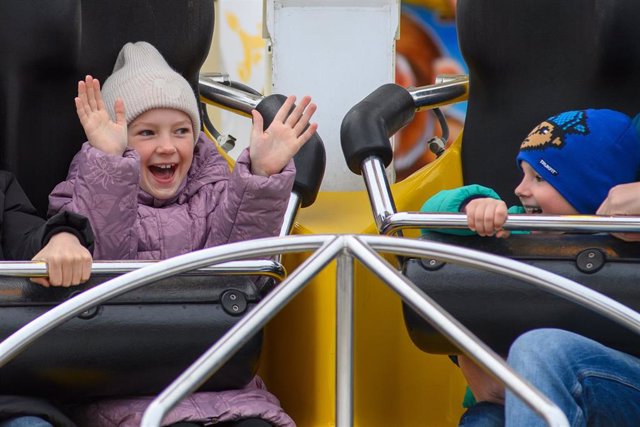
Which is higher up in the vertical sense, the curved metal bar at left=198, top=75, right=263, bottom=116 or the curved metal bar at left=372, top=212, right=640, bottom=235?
the curved metal bar at left=198, top=75, right=263, bottom=116

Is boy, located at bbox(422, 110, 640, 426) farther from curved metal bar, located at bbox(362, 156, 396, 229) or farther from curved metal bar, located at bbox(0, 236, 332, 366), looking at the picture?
curved metal bar, located at bbox(0, 236, 332, 366)

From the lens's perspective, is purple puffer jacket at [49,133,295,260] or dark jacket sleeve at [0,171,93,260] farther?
purple puffer jacket at [49,133,295,260]

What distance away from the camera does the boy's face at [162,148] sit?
2.10 m

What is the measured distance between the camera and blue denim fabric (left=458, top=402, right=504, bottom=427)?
5.96ft

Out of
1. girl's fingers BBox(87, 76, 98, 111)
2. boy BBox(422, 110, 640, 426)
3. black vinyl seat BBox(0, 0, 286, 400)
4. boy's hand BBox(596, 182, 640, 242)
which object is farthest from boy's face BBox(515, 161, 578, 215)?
girl's fingers BBox(87, 76, 98, 111)

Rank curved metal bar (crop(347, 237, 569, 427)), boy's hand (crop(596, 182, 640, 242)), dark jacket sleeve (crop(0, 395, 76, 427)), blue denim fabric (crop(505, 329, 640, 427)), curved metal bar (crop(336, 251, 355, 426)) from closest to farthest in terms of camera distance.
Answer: curved metal bar (crop(347, 237, 569, 427)), curved metal bar (crop(336, 251, 355, 426)), blue denim fabric (crop(505, 329, 640, 427)), dark jacket sleeve (crop(0, 395, 76, 427)), boy's hand (crop(596, 182, 640, 242))

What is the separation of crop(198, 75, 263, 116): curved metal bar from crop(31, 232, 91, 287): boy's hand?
0.76 m

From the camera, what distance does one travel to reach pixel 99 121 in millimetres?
1982

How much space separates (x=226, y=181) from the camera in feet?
7.10

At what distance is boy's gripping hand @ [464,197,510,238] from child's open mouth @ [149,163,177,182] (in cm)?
52

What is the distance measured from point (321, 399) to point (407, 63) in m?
3.13

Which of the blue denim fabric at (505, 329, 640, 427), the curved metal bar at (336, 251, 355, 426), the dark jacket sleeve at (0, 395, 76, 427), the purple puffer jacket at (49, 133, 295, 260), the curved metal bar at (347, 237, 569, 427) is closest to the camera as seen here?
the curved metal bar at (347, 237, 569, 427)

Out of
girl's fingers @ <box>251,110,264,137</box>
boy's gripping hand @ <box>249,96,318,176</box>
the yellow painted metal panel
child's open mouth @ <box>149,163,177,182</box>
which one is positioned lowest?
the yellow painted metal panel

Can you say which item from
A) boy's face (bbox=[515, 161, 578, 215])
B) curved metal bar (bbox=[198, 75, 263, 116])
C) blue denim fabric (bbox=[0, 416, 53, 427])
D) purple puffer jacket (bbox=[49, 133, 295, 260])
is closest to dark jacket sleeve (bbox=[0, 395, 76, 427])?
blue denim fabric (bbox=[0, 416, 53, 427])
